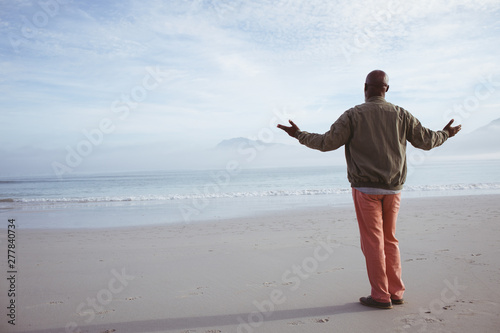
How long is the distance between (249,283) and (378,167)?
6.80ft

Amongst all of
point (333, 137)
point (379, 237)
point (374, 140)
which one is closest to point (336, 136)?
point (333, 137)

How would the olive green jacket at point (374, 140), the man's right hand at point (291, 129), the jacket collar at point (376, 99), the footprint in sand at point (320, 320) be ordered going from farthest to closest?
the man's right hand at point (291, 129) < the jacket collar at point (376, 99) < the olive green jacket at point (374, 140) < the footprint in sand at point (320, 320)

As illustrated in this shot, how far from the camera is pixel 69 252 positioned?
643 centimetres

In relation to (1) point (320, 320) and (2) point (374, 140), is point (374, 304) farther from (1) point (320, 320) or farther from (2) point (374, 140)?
(2) point (374, 140)

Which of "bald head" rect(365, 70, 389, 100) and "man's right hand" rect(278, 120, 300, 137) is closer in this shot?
"bald head" rect(365, 70, 389, 100)

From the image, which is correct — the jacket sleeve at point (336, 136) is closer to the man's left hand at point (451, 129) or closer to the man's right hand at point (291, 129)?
the man's right hand at point (291, 129)

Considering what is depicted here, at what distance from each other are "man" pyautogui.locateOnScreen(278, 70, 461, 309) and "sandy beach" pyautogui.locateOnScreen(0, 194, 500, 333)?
1.11ft

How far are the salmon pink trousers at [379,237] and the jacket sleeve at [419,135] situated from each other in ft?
1.82

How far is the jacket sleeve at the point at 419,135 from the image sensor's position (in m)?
3.40

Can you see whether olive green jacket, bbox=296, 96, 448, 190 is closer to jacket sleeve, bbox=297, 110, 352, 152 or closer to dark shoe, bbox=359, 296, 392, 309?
→ jacket sleeve, bbox=297, 110, 352, 152

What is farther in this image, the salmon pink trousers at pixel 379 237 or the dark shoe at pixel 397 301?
the dark shoe at pixel 397 301

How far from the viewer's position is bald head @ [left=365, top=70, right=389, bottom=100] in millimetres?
3416

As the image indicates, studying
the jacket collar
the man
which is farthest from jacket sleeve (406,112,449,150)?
the jacket collar

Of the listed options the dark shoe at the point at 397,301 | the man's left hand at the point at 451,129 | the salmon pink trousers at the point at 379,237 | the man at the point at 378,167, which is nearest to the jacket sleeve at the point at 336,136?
the man at the point at 378,167
